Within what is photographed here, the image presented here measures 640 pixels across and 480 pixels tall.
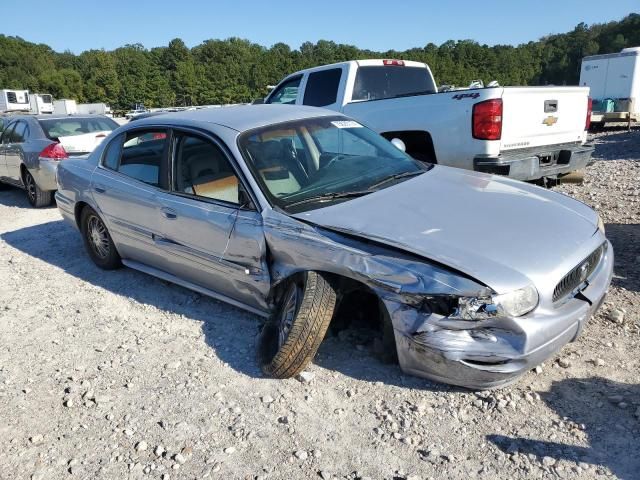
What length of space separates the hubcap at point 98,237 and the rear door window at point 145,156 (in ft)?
2.40

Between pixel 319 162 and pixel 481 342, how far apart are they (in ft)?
6.11

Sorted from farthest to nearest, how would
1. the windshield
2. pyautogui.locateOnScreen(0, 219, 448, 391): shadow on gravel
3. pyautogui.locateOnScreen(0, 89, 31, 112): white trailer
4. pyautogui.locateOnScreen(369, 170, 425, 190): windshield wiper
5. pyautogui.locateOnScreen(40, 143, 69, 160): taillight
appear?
1. pyautogui.locateOnScreen(0, 89, 31, 112): white trailer
2. pyautogui.locateOnScreen(40, 143, 69, 160): taillight
3. pyautogui.locateOnScreen(369, 170, 425, 190): windshield wiper
4. the windshield
5. pyautogui.locateOnScreen(0, 219, 448, 391): shadow on gravel

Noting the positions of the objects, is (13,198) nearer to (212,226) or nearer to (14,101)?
(212,226)

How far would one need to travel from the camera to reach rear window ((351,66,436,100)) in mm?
7242

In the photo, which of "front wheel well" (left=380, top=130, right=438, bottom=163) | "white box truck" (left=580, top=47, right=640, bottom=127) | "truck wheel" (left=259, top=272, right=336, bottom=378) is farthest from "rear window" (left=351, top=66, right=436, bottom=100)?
"white box truck" (left=580, top=47, right=640, bottom=127)

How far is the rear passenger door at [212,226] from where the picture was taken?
11.0 feet

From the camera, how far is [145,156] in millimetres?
4414

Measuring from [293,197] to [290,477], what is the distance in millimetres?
1697

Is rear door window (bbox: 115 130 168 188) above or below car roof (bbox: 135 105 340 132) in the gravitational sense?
below

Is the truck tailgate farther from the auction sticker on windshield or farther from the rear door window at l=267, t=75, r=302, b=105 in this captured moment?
the rear door window at l=267, t=75, r=302, b=105

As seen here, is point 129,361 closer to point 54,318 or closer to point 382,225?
point 54,318

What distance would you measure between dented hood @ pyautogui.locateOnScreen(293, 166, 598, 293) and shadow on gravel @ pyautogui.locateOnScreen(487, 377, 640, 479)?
26.3 inches

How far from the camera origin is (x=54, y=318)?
4.19m

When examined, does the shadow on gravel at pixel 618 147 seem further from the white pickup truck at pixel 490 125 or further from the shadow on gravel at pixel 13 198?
the shadow on gravel at pixel 13 198
